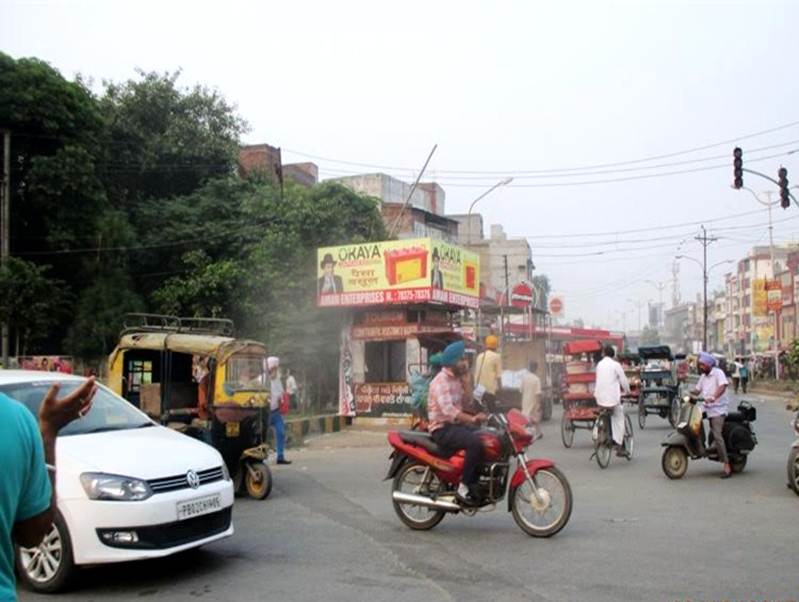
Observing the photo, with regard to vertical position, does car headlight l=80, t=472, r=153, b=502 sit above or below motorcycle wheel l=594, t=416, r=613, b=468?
above

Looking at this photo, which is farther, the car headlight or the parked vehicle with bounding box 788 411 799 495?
the parked vehicle with bounding box 788 411 799 495

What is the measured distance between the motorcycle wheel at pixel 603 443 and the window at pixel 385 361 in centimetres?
991

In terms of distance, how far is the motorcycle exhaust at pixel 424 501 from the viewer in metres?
7.89

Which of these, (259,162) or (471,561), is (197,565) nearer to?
(471,561)

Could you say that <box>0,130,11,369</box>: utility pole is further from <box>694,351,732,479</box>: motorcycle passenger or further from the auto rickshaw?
<box>694,351,732,479</box>: motorcycle passenger

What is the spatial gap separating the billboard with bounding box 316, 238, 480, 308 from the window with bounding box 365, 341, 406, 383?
157cm

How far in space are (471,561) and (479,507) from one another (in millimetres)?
1044

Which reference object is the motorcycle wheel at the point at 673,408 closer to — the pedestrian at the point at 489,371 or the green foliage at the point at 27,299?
the pedestrian at the point at 489,371

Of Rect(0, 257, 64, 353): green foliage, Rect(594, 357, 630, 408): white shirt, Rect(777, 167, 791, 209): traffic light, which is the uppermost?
Rect(777, 167, 791, 209): traffic light

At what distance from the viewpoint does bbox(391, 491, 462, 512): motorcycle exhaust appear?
7891 millimetres

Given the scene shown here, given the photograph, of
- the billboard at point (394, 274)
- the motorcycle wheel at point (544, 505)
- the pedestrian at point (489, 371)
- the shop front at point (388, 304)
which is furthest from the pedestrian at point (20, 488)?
the billboard at point (394, 274)

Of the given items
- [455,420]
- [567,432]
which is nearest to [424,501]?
[455,420]

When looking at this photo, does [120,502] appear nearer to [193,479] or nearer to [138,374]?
[193,479]

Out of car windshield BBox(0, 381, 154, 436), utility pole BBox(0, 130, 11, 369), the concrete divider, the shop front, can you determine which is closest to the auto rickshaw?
car windshield BBox(0, 381, 154, 436)
